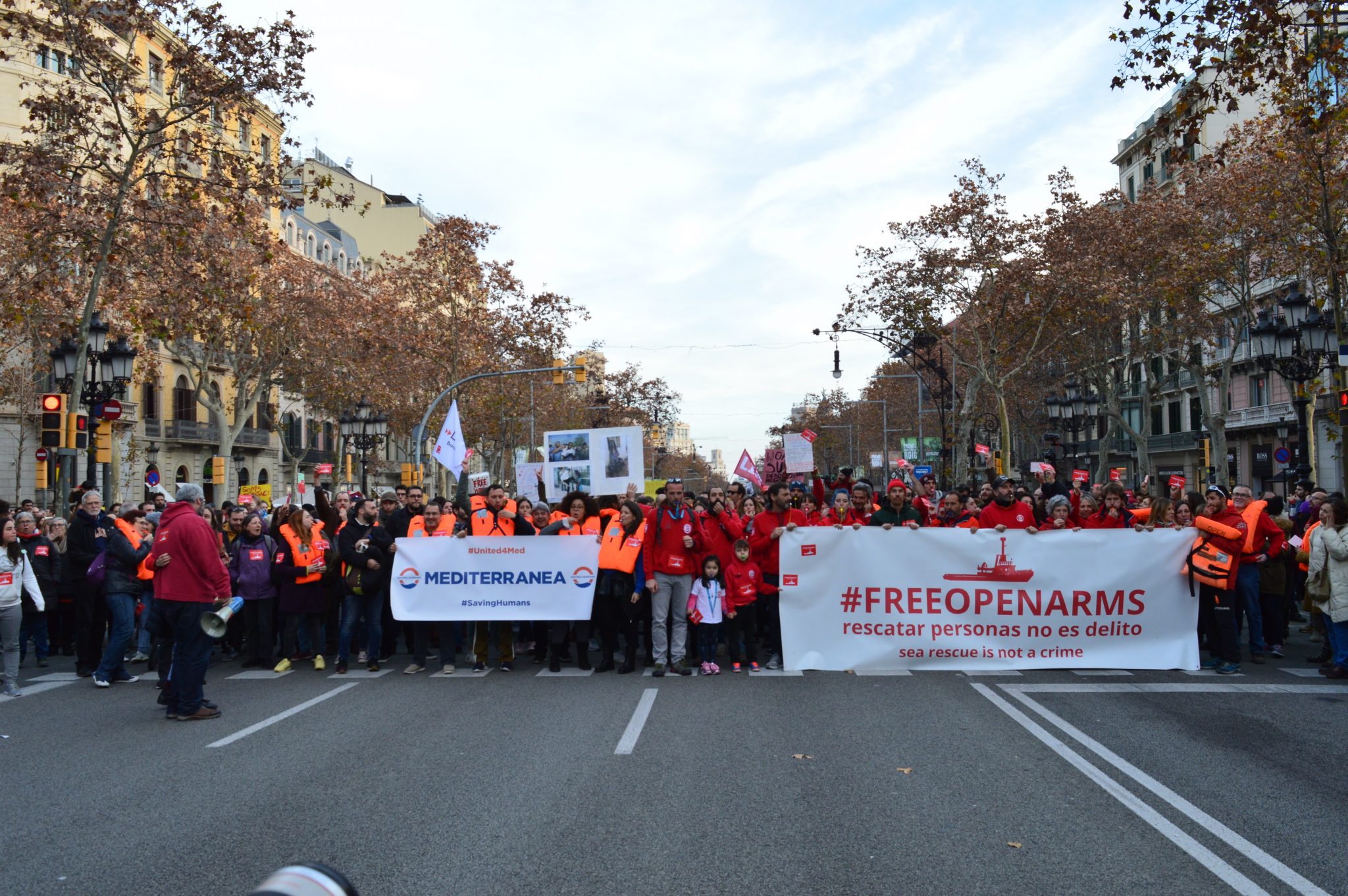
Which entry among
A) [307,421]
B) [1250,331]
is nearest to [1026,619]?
[1250,331]

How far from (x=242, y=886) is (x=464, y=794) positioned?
1.59m

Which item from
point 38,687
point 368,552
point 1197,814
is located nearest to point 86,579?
point 38,687

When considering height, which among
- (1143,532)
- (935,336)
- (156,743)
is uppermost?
(935,336)

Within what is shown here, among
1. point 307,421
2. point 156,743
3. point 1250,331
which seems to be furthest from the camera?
point 307,421

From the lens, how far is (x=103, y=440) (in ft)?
62.7

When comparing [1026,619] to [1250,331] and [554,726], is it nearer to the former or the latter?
[554,726]

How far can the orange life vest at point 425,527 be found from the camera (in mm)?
11750

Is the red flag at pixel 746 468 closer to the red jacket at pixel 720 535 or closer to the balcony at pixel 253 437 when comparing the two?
the red jacket at pixel 720 535

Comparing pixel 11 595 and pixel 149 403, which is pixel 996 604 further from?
pixel 149 403

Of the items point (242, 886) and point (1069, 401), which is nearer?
point (242, 886)

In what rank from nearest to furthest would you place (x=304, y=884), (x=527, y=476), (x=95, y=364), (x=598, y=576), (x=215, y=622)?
1. (x=304, y=884)
2. (x=215, y=622)
3. (x=598, y=576)
4. (x=95, y=364)
5. (x=527, y=476)

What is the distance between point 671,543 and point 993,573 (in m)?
3.15

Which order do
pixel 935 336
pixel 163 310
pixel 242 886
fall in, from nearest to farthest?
pixel 242 886 < pixel 163 310 < pixel 935 336

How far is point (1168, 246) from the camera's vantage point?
3303 cm
